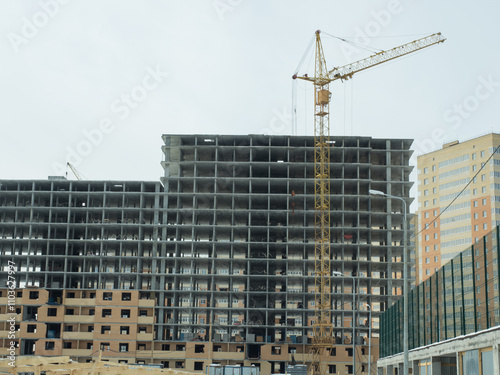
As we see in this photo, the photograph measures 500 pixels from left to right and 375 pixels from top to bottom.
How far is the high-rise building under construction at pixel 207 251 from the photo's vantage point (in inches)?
4931

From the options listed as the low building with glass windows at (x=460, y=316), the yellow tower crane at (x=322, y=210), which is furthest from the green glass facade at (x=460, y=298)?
the yellow tower crane at (x=322, y=210)

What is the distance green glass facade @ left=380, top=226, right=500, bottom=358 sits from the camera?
2789 cm

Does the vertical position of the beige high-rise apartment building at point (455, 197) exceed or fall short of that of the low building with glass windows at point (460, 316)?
it exceeds it

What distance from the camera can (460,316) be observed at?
111ft

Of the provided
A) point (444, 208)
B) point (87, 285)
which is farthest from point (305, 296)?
point (444, 208)

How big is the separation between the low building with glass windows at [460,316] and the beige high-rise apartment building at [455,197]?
116210 mm

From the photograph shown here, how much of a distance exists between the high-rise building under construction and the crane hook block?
7.59 m

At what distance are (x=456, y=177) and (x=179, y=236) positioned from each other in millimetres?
76818

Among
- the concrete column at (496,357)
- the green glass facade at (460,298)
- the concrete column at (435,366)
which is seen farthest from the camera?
the concrete column at (435,366)

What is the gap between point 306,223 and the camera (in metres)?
132

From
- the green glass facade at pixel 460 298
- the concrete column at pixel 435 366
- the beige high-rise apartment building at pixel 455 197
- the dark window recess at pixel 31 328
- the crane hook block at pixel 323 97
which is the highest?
the crane hook block at pixel 323 97

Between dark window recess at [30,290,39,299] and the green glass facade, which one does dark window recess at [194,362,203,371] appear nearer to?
dark window recess at [30,290,39,299]

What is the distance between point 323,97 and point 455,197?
49.6 m

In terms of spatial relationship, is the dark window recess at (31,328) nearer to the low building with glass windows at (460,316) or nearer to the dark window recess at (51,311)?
the dark window recess at (51,311)
